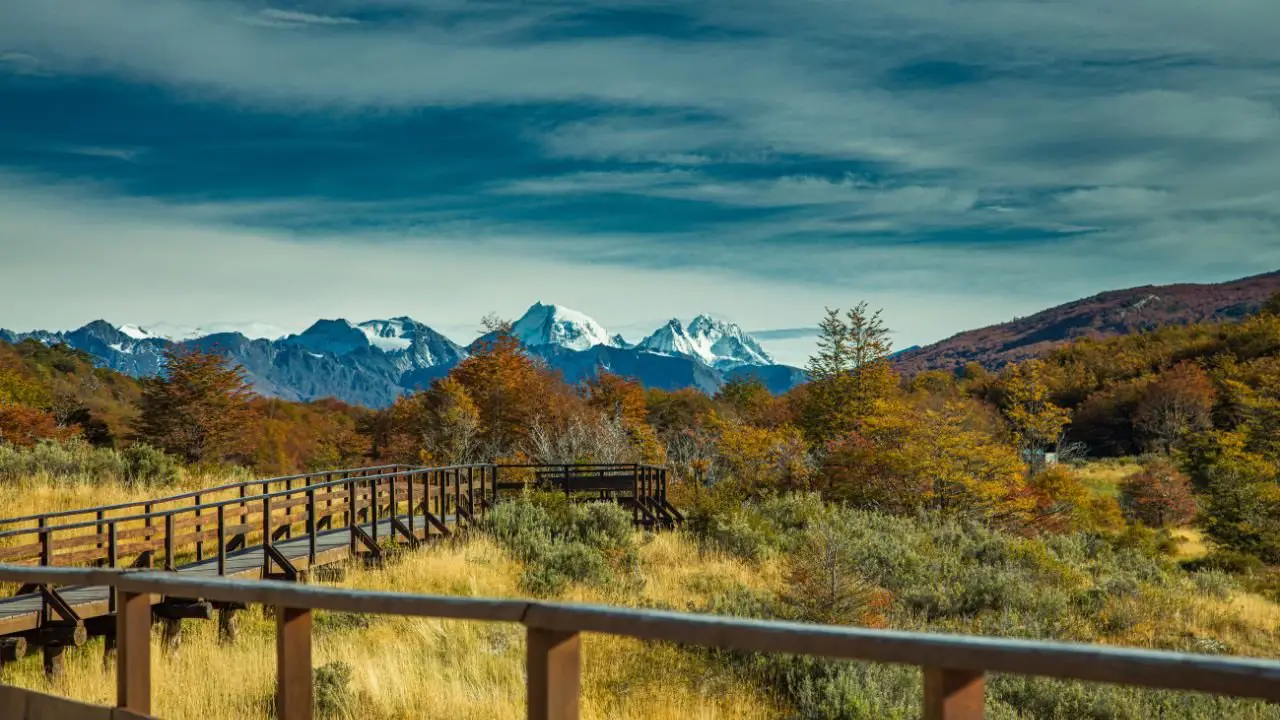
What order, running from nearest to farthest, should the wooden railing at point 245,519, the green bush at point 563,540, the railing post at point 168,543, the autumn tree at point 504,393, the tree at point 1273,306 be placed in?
the railing post at point 168,543, the wooden railing at point 245,519, the green bush at point 563,540, the autumn tree at point 504,393, the tree at point 1273,306

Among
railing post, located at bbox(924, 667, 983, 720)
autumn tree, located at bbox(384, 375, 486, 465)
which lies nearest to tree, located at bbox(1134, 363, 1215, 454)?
autumn tree, located at bbox(384, 375, 486, 465)

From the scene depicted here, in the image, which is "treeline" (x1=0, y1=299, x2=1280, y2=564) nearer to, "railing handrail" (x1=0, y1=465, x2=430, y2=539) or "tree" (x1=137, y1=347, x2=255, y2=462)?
"tree" (x1=137, y1=347, x2=255, y2=462)

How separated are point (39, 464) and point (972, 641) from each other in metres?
24.9

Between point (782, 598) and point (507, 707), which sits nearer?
point (507, 707)

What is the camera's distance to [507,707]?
7453mm

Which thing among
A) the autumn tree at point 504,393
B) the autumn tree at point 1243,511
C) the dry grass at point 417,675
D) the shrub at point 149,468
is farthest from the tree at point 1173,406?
the dry grass at point 417,675

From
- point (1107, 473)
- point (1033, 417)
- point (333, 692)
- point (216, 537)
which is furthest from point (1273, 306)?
point (333, 692)

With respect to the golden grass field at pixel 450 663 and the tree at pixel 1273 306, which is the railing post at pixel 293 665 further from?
the tree at pixel 1273 306

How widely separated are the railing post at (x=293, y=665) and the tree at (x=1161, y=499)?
4150cm

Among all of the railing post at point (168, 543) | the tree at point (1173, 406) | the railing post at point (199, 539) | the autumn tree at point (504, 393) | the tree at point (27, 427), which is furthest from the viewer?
the tree at point (1173, 406)

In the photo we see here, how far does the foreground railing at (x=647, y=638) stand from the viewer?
185 cm

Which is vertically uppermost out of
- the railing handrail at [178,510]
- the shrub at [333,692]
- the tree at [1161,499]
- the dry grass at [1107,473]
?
the railing handrail at [178,510]

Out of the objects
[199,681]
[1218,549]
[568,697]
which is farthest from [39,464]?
[1218,549]

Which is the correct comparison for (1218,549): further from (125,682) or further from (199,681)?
(125,682)
